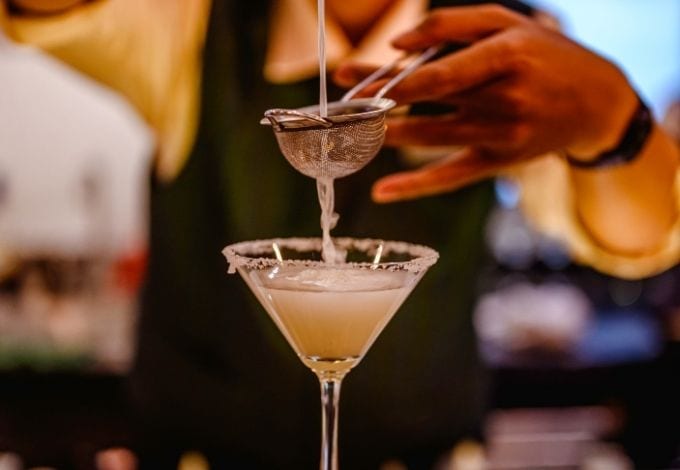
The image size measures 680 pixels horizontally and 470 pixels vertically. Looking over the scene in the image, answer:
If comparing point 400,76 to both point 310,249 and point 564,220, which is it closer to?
point 310,249

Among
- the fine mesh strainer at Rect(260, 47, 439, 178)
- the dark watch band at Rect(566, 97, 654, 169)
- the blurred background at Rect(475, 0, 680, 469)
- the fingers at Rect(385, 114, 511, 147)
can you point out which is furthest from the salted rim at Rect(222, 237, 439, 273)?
Result: the blurred background at Rect(475, 0, 680, 469)

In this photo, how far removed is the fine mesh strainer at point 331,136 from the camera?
0.93m

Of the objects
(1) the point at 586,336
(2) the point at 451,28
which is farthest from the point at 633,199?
(1) the point at 586,336

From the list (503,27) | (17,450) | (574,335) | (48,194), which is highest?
(503,27)

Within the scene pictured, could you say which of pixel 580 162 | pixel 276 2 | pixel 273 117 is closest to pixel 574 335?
pixel 580 162

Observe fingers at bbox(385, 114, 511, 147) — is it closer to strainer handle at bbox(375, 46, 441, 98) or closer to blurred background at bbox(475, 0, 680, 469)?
strainer handle at bbox(375, 46, 441, 98)

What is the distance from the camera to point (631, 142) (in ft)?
4.67

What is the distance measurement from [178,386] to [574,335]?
1701mm

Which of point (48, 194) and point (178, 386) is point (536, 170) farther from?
point (48, 194)

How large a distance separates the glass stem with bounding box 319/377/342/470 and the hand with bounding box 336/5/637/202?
0.37 metres

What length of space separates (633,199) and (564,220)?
0.20 m

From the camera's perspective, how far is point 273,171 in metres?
1.67

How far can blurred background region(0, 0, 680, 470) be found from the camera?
105 inches

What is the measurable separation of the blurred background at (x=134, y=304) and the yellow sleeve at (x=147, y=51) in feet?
3.13
